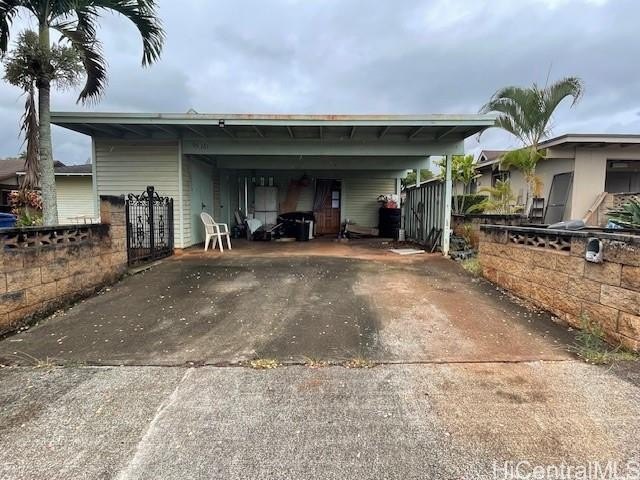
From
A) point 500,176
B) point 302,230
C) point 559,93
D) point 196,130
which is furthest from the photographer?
point 500,176

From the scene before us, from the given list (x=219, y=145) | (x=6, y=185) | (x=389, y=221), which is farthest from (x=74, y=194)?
(x=389, y=221)

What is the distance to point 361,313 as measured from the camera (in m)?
3.97

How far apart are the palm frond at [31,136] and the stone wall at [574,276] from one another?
695 centimetres

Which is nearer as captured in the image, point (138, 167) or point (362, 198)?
point (138, 167)

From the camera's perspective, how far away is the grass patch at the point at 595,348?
2801 mm

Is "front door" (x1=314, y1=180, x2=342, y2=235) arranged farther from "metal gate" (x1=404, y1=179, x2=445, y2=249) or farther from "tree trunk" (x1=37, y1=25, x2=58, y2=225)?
"tree trunk" (x1=37, y1=25, x2=58, y2=225)

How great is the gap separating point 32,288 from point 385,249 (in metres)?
6.94

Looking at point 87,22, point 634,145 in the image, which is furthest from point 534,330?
point 634,145

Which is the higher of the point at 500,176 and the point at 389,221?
the point at 500,176

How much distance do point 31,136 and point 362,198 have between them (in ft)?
32.0

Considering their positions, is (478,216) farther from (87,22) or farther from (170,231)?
(87,22)

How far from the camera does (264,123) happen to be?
688 centimetres

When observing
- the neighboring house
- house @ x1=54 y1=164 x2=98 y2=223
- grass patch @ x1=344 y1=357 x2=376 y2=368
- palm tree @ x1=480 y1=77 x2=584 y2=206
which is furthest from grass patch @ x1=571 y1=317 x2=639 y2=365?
the neighboring house

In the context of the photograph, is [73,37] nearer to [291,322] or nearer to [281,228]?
[291,322]
